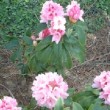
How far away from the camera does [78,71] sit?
4105 mm

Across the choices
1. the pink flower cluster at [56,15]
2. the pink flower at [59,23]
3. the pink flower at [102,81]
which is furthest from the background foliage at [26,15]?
the pink flower at [102,81]

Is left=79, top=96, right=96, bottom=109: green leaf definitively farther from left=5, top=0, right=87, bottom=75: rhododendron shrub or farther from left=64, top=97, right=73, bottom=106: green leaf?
left=5, top=0, right=87, bottom=75: rhododendron shrub

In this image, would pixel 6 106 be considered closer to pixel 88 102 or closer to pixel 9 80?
pixel 88 102

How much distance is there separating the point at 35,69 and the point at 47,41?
390 millimetres

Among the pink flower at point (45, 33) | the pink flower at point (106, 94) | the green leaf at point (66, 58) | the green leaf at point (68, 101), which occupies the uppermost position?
the pink flower at point (45, 33)

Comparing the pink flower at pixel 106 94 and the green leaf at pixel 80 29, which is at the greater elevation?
the green leaf at pixel 80 29

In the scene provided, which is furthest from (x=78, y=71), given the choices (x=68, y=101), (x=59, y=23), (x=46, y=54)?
(x=68, y=101)

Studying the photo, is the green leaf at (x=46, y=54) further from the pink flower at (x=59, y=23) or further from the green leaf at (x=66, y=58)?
the pink flower at (x=59, y=23)

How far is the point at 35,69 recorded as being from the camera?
3.05 metres

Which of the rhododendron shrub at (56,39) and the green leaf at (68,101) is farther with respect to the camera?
the rhododendron shrub at (56,39)

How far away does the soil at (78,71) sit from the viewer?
377cm

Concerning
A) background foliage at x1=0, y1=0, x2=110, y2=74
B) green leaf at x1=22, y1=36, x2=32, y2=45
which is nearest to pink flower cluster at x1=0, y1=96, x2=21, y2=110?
green leaf at x1=22, y1=36, x2=32, y2=45

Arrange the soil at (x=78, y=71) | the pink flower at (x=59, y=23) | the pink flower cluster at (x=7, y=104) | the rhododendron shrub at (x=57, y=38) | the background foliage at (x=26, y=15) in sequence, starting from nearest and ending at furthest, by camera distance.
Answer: the pink flower cluster at (x=7, y=104), the pink flower at (x=59, y=23), the rhododendron shrub at (x=57, y=38), the soil at (x=78, y=71), the background foliage at (x=26, y=15)

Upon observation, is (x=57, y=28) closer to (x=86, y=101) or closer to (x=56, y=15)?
(x=56, y=15)
